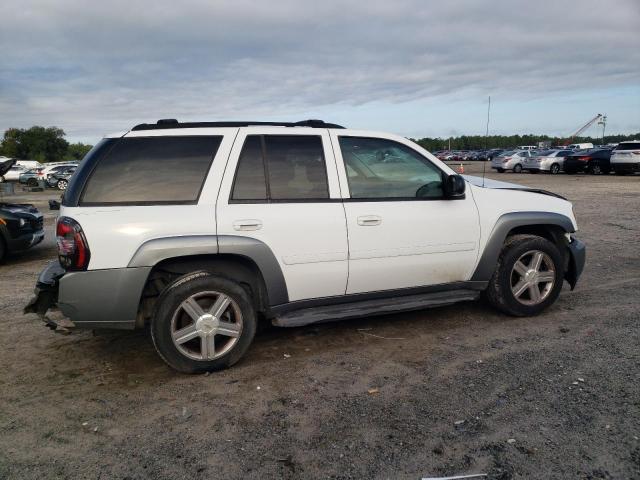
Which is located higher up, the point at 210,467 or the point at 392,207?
the point at 392,207

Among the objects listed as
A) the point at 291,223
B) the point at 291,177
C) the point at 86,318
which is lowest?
the point at 86,318

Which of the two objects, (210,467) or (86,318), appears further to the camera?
(86,318)

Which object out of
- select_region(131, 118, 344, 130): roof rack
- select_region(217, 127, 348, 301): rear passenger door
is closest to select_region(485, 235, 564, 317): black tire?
select_region(217, 127, 348, 301): rear passenger door

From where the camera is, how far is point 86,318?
11.3ft

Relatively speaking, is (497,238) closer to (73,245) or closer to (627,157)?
(73,245)

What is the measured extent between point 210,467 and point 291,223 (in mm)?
1790

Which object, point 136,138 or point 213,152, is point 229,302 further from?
point 136,138

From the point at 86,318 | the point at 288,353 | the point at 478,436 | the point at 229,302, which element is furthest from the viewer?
the point at 288,353

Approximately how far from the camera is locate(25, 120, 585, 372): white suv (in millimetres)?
3443

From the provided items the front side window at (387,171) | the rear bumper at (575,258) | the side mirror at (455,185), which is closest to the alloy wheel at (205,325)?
the front side window at (387,171)

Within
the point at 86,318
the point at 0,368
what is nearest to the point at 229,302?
the point at 86,318

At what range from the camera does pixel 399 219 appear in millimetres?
4090

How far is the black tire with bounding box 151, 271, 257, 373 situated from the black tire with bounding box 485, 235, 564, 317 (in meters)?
2.34

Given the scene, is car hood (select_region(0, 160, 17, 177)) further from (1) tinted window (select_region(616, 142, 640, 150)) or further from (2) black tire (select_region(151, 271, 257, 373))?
(1) tinted window (select_region(616, 142, 640, 150))
